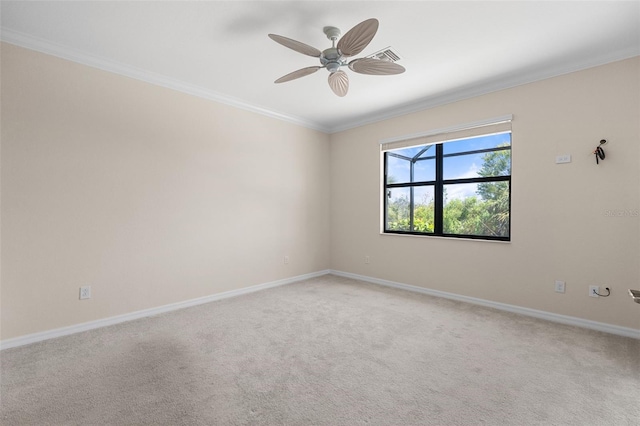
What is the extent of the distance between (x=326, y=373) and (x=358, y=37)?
7.55 ft

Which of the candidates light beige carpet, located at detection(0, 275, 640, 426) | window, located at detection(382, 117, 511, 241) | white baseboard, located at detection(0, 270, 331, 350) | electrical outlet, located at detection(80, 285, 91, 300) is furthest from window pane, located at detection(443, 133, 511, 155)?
electrical outlet, located at detection(80, 285, 91, 300)

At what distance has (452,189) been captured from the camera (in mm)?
3879

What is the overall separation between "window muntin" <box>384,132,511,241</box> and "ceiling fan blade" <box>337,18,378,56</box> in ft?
7.36

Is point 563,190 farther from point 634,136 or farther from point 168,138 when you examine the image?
point 168,138

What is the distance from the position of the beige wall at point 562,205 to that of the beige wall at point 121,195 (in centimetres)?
246

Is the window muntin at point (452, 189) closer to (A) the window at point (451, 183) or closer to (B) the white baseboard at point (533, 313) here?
(A) the window at point (451, 183)

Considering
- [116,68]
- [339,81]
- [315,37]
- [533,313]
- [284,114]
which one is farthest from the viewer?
[284,114]

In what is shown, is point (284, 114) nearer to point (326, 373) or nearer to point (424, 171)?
point (424, 171)

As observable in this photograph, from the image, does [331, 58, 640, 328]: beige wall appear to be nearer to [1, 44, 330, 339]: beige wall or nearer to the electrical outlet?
[1, 44, 330, 339]: beige wall

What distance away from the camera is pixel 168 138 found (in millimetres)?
3240

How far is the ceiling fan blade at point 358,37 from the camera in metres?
1.79

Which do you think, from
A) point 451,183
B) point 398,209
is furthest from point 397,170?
point 451,183

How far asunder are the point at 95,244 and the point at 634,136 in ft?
16.6

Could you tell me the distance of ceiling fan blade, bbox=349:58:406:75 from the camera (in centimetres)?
225
